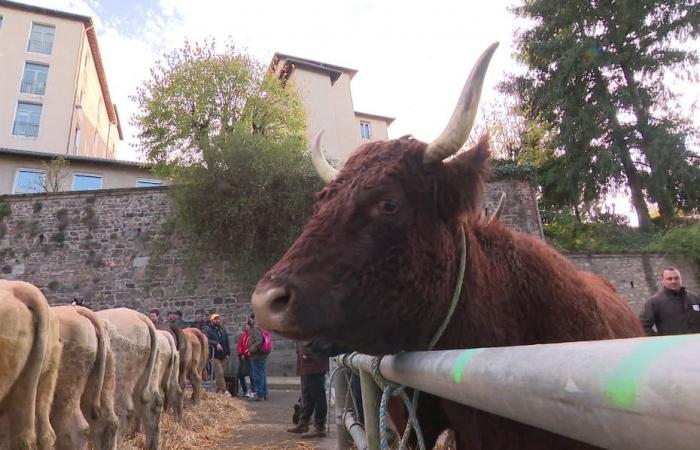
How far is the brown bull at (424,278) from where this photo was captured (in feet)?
5.65

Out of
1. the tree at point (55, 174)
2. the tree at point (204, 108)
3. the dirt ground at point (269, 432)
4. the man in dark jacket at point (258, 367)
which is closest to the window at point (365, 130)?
the tree at point (204, 108)

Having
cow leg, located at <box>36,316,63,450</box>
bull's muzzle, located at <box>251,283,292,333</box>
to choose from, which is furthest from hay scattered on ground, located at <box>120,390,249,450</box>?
bull's muzzle, located at <box>251,283,292,333</box>

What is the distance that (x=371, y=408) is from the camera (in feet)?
7.26

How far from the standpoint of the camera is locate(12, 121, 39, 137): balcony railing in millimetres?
29016

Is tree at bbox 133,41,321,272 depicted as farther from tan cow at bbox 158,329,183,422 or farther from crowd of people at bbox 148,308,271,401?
tan cow at bbox 158,329,183,422

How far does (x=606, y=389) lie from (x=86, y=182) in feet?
95.6

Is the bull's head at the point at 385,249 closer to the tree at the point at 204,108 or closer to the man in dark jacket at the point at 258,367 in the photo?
the man in dark jacket at the point at 258,367

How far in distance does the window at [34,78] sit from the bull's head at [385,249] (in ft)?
116

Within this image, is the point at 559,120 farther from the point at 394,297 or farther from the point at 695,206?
the point at 394,297

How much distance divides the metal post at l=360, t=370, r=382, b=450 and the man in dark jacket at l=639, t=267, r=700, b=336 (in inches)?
218

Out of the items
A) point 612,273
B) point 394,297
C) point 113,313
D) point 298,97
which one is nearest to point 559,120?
point 612,273

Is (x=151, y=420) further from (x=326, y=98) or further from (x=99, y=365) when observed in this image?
(x=326, y=98)

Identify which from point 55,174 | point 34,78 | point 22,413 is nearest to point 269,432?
point 22,413

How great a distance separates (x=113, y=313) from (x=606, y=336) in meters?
6.14
